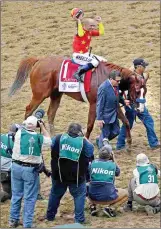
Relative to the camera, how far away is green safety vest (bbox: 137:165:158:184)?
34.2ft

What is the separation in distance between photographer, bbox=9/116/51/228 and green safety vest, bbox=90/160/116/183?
770 millimetres

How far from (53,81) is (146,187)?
4.17 m

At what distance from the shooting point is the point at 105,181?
402 inches

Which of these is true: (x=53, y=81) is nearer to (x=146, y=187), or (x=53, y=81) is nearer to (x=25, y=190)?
(x=146, y=187)

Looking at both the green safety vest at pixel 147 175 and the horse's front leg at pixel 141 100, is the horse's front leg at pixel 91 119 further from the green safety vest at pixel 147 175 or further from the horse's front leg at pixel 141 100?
the green safety vest at pixel 147 175

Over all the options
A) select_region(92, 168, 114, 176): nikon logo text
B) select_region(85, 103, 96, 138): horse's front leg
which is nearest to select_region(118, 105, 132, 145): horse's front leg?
select_region(85, 103, 96, 138): horse's front leg

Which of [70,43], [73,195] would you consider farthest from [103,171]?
[70,43]

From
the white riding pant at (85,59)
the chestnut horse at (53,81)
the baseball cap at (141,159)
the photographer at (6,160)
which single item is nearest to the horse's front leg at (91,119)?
the chestnut horse at (53,81)

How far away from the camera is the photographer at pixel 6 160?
35.0 feet

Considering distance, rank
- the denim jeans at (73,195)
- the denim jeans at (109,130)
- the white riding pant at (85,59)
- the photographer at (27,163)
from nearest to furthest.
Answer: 1. the photographer at (27,163)
2. the denim jeans at (73,195)
3. the denim jeans at (109,130)
4. the white riding pant at (85,59)

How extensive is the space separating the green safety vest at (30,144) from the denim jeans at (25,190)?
0.21 m

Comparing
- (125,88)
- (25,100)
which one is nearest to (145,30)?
(25,100)

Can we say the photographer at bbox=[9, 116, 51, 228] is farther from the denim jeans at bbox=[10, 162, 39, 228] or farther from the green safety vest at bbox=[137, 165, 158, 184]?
the green safety vest at bbox=[137, 165, 158, 184]

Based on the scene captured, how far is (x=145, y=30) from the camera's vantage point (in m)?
21.3
